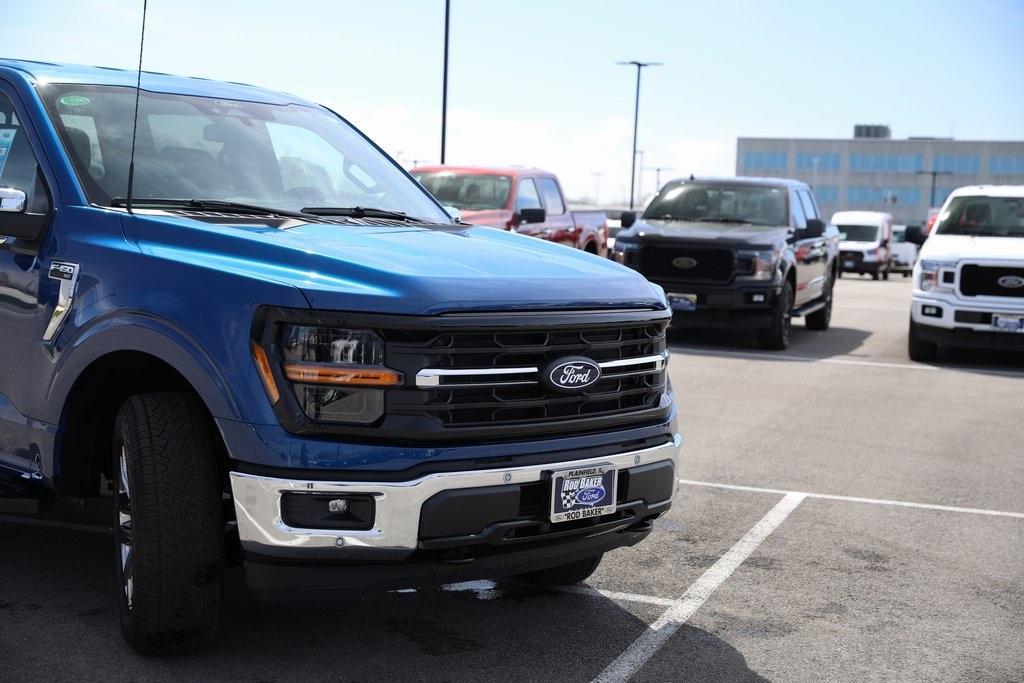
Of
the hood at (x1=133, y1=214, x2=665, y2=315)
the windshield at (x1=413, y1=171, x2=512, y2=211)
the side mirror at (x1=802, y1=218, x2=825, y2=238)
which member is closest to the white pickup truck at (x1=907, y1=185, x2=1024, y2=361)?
the side mirror at (x1=802, y1=218, x2=825, y2=238)

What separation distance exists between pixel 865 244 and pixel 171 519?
1411 inches

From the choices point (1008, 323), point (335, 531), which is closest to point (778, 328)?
point (1008, 323)

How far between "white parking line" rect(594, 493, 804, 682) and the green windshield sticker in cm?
289

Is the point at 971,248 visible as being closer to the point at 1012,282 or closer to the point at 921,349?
the point at 1012,282

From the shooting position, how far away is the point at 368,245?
4.37 meters

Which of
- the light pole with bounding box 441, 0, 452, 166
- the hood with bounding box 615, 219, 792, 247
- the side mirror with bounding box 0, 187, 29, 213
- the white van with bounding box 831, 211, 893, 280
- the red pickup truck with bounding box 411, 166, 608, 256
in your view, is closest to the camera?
the side mirror with bounding box 0, 187, 29, 213

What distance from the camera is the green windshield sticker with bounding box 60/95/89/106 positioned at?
4.98m

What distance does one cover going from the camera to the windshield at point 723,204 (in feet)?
49.8

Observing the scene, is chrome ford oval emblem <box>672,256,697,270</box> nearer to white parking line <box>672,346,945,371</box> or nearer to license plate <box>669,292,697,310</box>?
license plate <box>669,292,697,310</box>

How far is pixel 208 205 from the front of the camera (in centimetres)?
477

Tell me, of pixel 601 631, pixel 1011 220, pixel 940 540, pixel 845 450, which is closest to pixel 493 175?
pixel 1011 220

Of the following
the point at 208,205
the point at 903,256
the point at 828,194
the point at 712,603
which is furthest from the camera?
the point at 828,194

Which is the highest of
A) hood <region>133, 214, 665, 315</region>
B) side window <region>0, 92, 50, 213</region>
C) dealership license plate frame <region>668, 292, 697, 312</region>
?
side window <region>0, 92, 50, 213</region>

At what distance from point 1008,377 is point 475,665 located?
9807 millimetres
